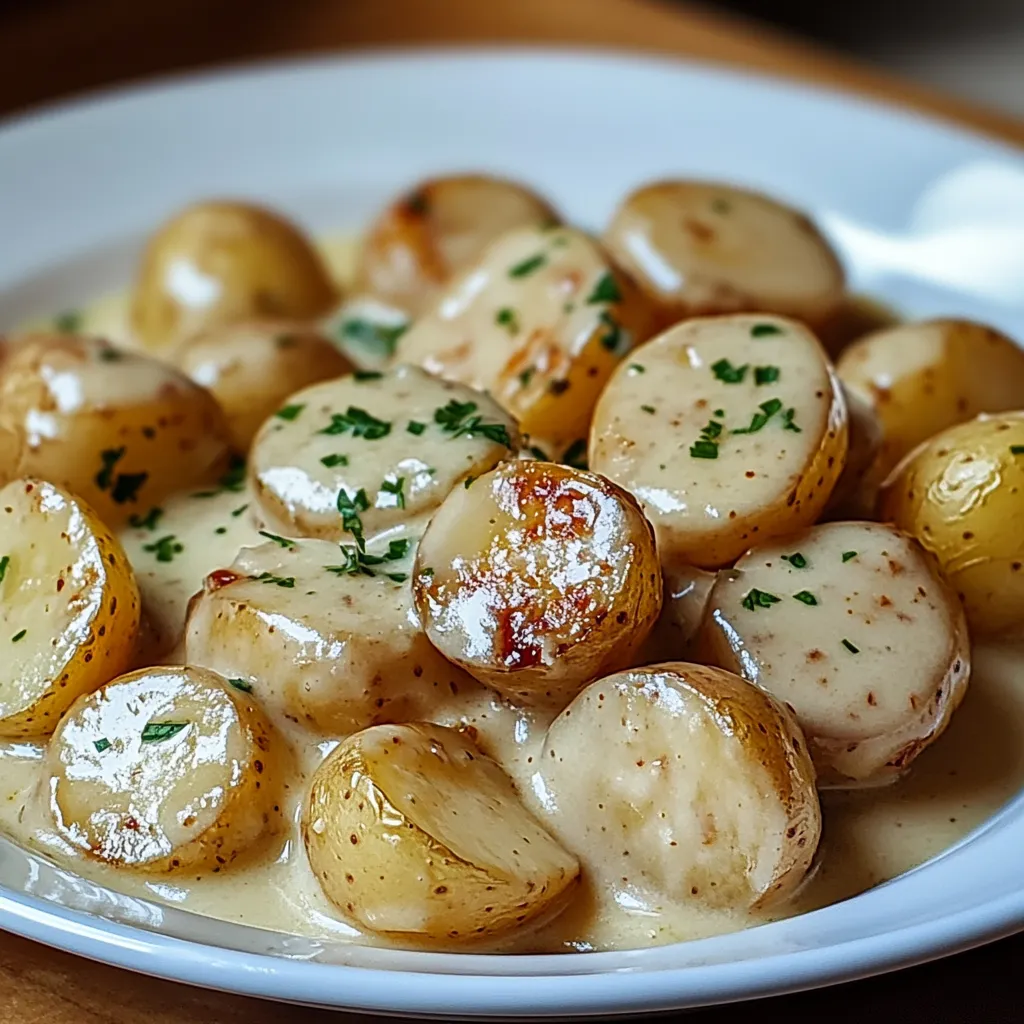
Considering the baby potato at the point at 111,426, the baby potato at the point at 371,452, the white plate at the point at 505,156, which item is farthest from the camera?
the white plate at the point at 505,156

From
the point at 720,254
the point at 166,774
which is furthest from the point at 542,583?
the point at 720,254

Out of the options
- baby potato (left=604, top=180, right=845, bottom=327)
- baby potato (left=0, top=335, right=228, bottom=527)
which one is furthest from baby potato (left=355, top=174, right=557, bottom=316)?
baby potato (left=0, top=335, right=228, bottom=527)

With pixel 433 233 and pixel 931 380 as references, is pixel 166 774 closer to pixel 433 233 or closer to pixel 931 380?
pixel 931 380

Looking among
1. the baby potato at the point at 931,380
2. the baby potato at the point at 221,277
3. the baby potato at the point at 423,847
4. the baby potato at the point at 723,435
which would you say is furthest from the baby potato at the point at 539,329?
the baby potato at the point at 423,847

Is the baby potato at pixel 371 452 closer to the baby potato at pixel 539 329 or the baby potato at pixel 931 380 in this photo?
the baby potato at pixel 539 329

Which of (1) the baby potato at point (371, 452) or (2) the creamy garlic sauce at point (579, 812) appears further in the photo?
(1) the baby potato at point (371, 452)

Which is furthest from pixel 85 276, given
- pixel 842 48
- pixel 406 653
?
pixel 842 48
